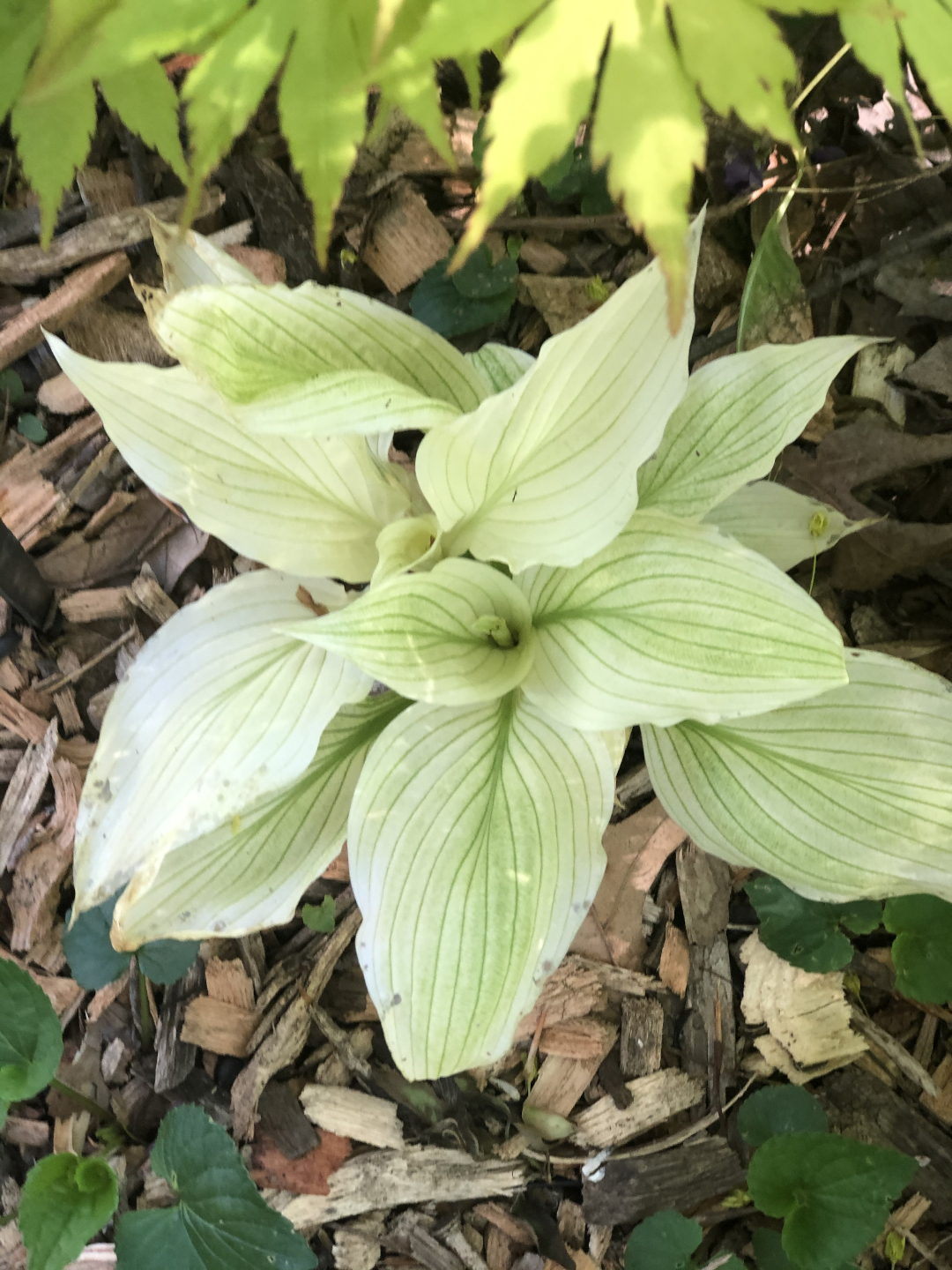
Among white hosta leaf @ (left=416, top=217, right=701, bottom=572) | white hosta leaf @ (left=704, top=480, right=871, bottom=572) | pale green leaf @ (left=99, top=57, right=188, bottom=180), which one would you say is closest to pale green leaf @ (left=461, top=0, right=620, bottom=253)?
white hosta leaf @ (left=416, top=217, right=701, bottom=572)

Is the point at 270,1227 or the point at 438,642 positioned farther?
the point at 270,1227

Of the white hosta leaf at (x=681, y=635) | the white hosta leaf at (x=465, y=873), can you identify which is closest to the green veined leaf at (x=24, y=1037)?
the white hosta leaf at (x=465, y=873)

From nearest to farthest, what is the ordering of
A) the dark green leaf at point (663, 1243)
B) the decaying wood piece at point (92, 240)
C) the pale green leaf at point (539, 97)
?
the pale green leaf at point (539, 97), the dark green leaf at point (663, 1243), the decaying wood piece at point (92, 240)

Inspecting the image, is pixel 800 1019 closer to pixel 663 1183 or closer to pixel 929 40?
pixel 663 1183

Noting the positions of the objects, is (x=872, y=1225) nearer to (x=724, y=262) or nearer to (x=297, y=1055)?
(x=297, y=1055)

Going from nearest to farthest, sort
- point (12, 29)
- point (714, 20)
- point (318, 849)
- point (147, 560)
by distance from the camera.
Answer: point (714, 20) < point (12, 29) < point (318, 849) < point (147, 560)

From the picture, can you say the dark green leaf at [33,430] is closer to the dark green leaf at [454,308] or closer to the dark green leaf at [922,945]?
the dark green leaf at [454,308]

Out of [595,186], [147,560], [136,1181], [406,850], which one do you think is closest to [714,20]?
[406,850]
